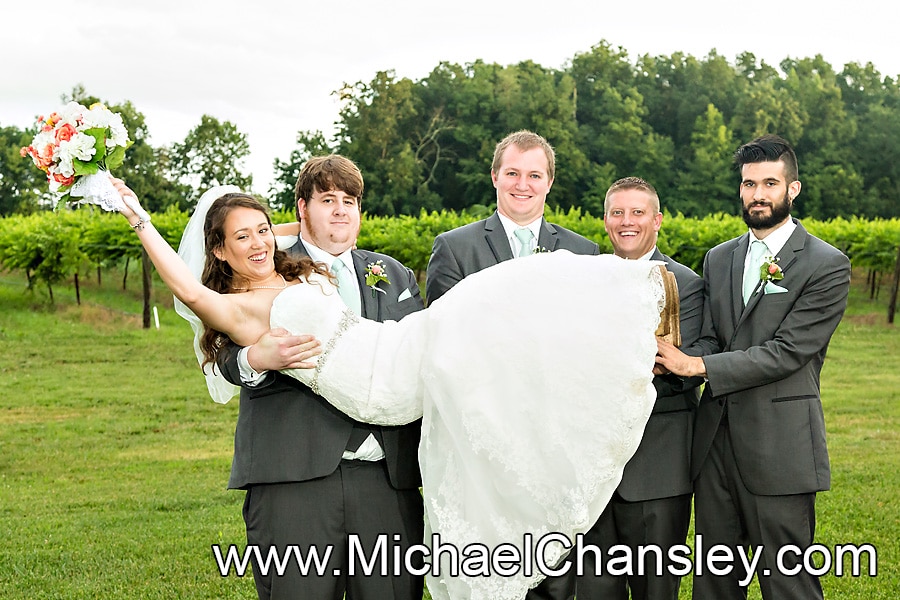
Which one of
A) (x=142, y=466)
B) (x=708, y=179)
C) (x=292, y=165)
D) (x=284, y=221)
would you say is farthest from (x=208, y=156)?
(x=142, y=466)

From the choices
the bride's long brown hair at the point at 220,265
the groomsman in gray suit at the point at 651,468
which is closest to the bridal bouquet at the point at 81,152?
the bride's long brown hair at the point at 220,265

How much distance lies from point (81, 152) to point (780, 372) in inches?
126

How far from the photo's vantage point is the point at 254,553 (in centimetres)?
419

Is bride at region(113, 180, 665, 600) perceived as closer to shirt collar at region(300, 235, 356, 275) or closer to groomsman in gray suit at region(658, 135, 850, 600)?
shirt collar at region(300, 235, 356, 275)

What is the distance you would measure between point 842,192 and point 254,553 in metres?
49.1

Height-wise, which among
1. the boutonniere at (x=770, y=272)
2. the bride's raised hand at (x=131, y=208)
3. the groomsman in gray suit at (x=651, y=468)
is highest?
the bride's raised hand at (x=131, y=208)

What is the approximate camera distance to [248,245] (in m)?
4.13

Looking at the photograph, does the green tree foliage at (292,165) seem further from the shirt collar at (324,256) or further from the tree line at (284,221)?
the shirt collar at (324,256)

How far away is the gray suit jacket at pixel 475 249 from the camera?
488cm

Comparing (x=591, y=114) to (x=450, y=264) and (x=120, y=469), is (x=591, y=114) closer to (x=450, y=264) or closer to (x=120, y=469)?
(x=120, y=469)

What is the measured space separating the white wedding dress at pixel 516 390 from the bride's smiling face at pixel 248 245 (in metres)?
0.38

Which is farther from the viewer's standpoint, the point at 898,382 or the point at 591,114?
the point at 591,114

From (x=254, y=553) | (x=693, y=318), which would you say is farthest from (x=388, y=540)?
(x=693, y=318)

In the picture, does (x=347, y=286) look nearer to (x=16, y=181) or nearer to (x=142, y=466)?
(x=142, y=466)
